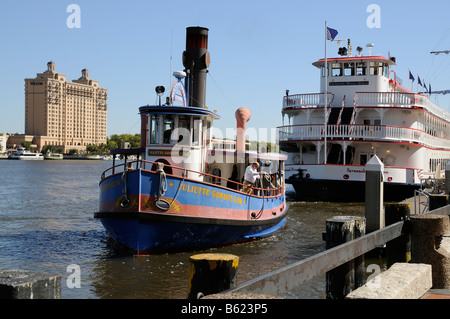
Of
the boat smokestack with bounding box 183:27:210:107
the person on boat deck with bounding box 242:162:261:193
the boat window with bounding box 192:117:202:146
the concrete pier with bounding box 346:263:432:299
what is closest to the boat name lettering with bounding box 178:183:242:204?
the person on boat deck with bounding box 242:162:261:193

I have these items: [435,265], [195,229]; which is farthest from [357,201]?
[435,265]

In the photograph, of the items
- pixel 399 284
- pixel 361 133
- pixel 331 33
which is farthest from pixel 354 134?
pixel 399 284

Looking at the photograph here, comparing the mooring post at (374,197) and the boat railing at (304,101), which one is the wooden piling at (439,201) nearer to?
the mooring post at (374,197)

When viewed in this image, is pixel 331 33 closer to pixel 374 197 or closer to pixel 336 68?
pixel 336 68

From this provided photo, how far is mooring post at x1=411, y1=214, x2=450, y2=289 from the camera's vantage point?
6992 millimetres

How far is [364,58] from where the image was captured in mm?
30672

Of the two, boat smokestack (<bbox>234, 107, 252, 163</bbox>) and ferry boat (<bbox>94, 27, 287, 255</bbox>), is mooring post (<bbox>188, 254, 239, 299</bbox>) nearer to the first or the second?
ferry boat (<bbox>94, 27, 287, 255</bbox>)

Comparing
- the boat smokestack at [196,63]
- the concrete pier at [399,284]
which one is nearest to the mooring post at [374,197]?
the concrete pier at [399,284]

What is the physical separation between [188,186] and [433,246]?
7402mm

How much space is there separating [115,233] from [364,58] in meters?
21.7

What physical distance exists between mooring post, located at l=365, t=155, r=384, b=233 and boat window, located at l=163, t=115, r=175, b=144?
7.05 meters

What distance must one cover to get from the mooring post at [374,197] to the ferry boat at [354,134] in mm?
17158

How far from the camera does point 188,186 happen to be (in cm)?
1341

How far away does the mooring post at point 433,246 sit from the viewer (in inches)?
275
